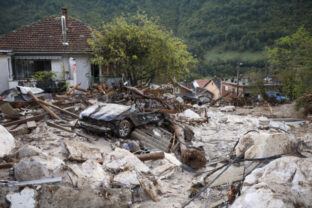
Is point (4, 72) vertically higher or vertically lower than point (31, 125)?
higher

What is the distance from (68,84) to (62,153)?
12.8 m

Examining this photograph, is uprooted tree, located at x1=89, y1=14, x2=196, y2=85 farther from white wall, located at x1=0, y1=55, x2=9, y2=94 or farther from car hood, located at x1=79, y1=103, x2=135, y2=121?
car hood, located at x1=79, y1=103, x2=135, y2=121

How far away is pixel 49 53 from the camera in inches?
765

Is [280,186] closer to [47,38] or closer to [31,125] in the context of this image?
[31,125]

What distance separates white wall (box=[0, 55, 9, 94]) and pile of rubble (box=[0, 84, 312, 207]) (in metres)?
7.66

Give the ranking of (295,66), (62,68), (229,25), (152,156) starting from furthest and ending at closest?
(229,25), (295,66), (62,68), (152,156)

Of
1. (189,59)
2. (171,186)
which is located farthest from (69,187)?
(189,59)

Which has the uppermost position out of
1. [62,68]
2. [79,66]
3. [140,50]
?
[140,50]

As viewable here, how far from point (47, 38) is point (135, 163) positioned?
59.6ft

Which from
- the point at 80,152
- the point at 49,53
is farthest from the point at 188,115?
the point at 49,53

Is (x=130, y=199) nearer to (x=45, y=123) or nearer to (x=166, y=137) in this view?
(x=166, y=137)

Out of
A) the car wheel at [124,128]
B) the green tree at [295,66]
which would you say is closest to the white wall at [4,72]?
the car wheel at [124,128]

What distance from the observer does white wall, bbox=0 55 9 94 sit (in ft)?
58.8

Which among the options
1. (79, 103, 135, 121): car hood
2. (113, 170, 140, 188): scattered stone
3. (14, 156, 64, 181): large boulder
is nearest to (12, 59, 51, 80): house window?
(79, 103, 135, 121): car hood
